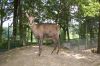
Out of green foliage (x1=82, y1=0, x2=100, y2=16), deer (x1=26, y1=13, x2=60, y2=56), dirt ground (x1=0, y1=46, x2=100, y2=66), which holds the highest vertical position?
green foliage (x1=82, y1=0, x2=100, y2=16)

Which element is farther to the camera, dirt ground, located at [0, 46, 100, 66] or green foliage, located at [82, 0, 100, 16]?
green foliage, located at [82, 0, 100, 16]

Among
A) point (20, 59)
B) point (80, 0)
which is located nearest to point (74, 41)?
point (80, 0)

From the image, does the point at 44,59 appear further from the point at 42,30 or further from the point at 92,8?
the point at 92,8

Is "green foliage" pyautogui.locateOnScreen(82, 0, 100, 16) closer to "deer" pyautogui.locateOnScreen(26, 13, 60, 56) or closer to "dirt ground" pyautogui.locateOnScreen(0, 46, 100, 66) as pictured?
"dirt ground" pyautogui.locateOnScreen(0, 46, 100, 66)

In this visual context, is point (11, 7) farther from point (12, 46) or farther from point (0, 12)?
point (12, 46)

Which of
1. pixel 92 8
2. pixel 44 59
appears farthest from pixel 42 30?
pixel 92 8

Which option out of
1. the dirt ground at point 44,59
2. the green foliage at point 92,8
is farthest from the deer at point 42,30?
the green foliage at point 92,8

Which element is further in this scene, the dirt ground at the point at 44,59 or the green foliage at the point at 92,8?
the green foliage at the point at 92,8

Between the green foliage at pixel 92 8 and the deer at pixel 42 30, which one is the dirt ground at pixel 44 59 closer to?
the deer at pixel 42 30

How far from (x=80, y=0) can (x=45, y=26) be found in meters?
5.01

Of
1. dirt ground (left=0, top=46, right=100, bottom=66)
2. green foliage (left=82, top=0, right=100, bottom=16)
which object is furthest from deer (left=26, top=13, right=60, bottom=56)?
green foliage (left=82, top=0, right=100, bottom=16)

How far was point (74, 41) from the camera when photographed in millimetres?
17578

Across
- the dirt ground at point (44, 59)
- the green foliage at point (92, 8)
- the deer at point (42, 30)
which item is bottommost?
the dirt ground at point (44, 59)

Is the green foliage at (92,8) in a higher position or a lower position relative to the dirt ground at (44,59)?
higher
